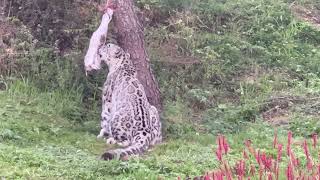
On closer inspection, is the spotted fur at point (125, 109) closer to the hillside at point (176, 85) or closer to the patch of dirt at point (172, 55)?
the hillside at point (176, 85)

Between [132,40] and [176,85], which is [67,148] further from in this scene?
[176,85]

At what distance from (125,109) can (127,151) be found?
A: 1.34m

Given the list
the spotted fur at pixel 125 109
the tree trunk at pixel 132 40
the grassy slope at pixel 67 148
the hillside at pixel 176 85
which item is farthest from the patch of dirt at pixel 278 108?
the spotted fur at pixel 125 109

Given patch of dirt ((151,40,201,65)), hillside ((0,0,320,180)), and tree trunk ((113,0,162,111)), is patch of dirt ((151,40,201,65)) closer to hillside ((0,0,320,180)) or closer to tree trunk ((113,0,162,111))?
hillside ((0,0,320,180))

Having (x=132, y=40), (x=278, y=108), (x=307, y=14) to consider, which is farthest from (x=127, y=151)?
(x=307, y=14)

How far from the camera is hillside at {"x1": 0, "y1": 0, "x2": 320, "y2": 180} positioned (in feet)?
24.3

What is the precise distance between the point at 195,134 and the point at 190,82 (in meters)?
2.72

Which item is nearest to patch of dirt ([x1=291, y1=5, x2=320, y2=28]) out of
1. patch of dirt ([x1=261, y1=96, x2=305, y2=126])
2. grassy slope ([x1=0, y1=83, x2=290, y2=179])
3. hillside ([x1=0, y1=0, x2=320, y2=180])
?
hillside ([x1=0, y1=0, x2=320, y2=180])

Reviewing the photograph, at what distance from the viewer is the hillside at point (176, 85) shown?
7.41 metres

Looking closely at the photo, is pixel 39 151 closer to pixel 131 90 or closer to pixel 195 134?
pixel 131 90

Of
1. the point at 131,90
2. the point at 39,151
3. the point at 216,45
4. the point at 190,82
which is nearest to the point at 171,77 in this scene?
the point at 190,82

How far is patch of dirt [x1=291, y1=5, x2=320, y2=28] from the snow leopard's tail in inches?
321

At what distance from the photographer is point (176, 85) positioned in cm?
1179

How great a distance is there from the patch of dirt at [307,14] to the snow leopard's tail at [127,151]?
8.17m
